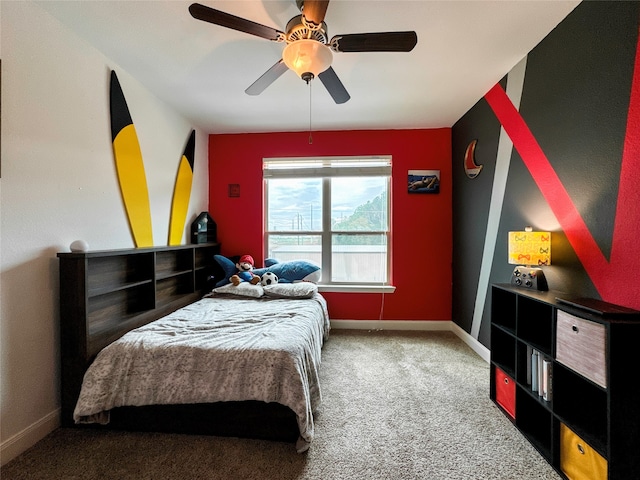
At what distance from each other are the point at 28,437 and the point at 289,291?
207cm

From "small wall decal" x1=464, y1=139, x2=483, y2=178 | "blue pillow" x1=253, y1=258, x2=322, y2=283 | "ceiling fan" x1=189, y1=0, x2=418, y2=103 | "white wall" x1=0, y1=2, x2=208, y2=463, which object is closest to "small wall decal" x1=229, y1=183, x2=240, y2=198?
"blue pillow" x1=253, y1=258, x2=322, y2=283

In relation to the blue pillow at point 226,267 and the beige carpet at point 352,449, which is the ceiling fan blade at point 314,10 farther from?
the blue pillow at point 226,267

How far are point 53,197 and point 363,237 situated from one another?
304 cm

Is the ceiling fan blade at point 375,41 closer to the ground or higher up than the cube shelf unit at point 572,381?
higher up

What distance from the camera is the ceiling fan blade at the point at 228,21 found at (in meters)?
1.42

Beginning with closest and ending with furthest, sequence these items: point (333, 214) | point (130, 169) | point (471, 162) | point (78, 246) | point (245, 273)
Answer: point (78, 246)
point (130, 169)
point (471, 162)
point (245, 273)
point (333, 214)

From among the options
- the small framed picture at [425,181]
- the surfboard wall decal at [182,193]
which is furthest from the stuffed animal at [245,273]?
the small framed picture at [425,181]

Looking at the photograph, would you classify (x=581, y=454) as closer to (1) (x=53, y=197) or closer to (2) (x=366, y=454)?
(2) (x=366, y=454)

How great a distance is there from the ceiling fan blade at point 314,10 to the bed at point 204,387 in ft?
6.04

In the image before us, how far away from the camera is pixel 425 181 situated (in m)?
3.67

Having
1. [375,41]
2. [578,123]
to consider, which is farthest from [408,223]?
[375,41]

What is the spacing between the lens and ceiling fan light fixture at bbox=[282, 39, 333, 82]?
1.58m

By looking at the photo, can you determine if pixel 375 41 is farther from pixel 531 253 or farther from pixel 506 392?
pixel 506 392

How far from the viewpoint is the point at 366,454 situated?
5.29 ft
